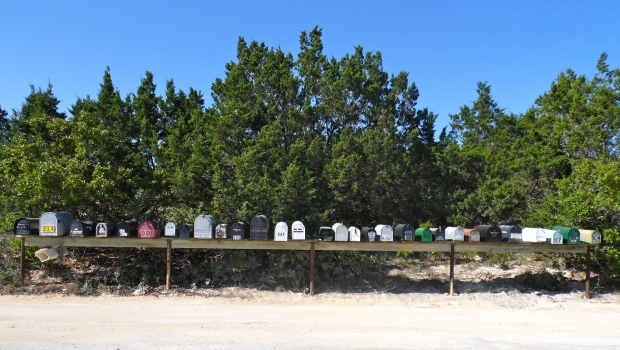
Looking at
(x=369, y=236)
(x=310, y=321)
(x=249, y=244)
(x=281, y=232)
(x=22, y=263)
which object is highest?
(x=281, y=232)

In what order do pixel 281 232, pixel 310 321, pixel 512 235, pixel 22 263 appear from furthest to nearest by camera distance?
pixel 512 235 → pixel 22 263 → pixel 281 232 → pixel 310 321

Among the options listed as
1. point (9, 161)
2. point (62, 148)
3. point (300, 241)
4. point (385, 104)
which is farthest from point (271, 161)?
point (9, 161)

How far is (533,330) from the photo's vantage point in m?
Answer: 9.19

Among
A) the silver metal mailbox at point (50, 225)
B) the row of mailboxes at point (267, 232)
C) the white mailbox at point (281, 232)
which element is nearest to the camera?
the silver metal mailbox at point (50, 225)

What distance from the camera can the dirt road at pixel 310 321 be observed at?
7.77 meters

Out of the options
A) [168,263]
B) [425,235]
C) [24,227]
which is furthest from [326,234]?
[24,227]

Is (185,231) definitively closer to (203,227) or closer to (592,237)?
(203,227)

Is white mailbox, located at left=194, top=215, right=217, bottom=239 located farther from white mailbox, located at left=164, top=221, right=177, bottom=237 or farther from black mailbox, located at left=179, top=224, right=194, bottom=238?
white mailbox, located at left=164, top=221, right=177, bottom=237

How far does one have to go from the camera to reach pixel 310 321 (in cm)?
953

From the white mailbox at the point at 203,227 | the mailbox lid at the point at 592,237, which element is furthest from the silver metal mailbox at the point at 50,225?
the mailbox lid at the point at 592,237

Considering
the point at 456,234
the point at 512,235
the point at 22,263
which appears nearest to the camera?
the point at 22,263

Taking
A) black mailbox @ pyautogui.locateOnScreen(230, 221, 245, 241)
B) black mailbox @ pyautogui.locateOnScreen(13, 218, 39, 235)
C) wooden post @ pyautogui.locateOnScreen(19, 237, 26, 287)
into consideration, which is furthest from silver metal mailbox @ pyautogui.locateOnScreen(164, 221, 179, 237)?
wooden post @ pyautogui.locateOnScreen(19, 237, 26, 287)

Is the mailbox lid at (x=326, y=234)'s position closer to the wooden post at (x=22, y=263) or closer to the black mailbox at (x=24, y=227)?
the black mailbox at (x=24, y=227)

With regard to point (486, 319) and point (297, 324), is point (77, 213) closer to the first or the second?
point (297, 324)
